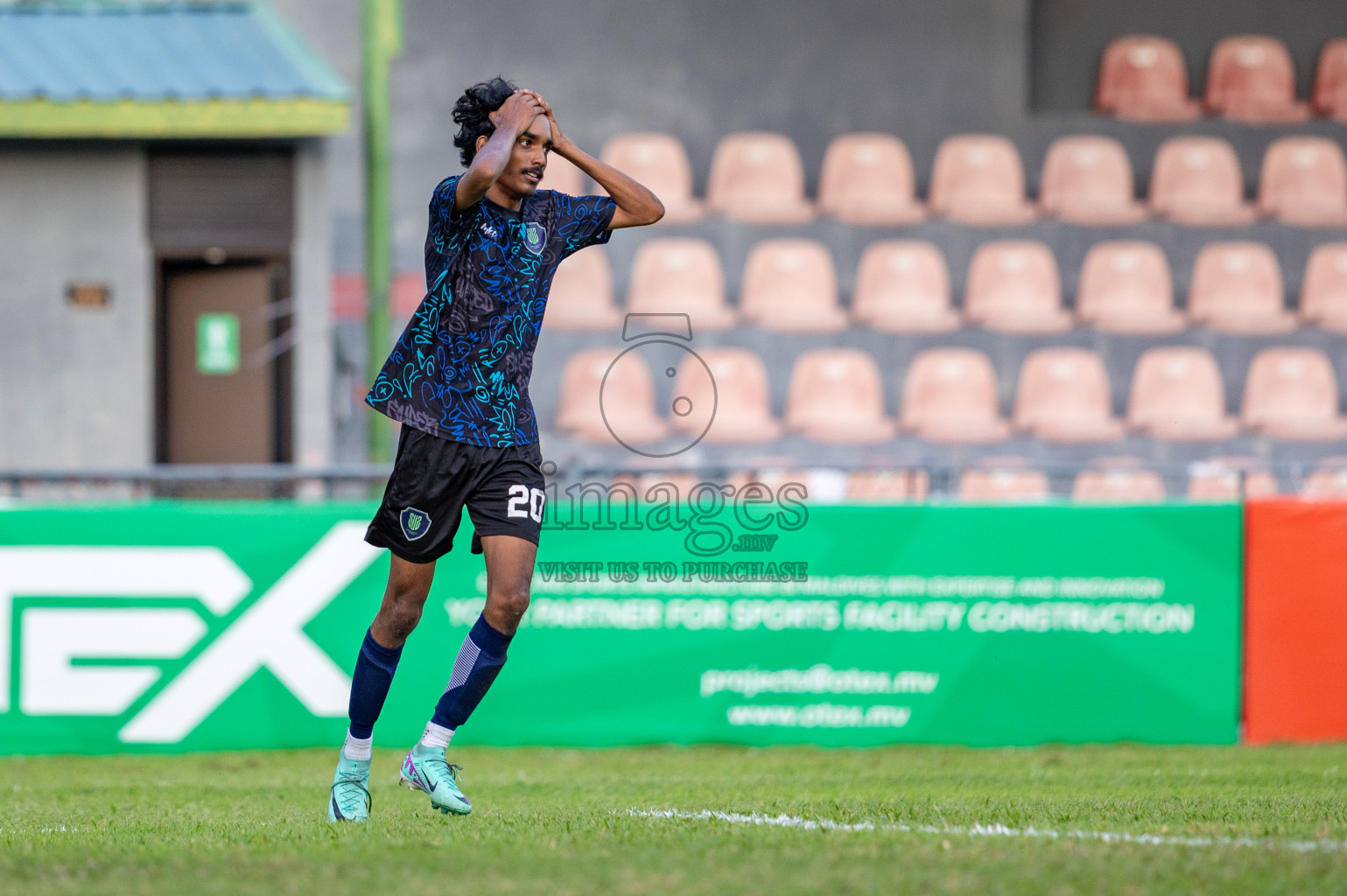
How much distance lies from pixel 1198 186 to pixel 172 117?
8.27 meters

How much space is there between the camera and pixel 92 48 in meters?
11.2

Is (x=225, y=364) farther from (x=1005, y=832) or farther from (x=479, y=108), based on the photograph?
(x=1005, y=832)

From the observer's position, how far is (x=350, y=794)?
14.0 feet

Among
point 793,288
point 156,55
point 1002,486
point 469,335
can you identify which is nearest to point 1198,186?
point 793,288

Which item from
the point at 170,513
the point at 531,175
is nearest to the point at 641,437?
the point at 170,513

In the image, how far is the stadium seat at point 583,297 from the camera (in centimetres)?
1115

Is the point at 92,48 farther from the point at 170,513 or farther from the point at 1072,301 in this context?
the point at 1072,301

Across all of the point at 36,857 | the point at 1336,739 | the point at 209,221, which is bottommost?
the point at 1336,739

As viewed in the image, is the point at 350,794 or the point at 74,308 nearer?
the point at 350,794

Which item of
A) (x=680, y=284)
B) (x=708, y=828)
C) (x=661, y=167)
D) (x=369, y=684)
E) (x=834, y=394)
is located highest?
(x=661, y=167)

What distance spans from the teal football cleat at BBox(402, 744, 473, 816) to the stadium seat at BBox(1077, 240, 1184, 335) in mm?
8489

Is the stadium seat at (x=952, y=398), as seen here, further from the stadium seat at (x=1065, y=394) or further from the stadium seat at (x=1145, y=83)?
the stadium seat at (x=1145, y=83)

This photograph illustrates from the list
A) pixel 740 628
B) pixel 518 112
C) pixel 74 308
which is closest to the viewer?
pixel 518 112

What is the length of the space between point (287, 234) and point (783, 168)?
4066mm
